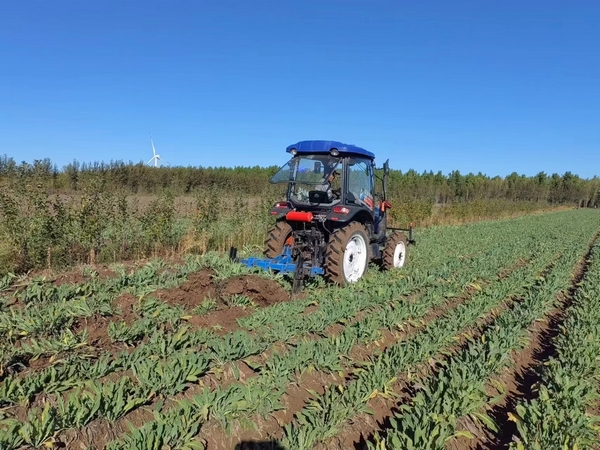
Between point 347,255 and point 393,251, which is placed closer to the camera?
point 347,255

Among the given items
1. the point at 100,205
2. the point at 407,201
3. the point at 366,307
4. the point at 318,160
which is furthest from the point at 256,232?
the point at 407,201

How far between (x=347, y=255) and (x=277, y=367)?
12.2 ft

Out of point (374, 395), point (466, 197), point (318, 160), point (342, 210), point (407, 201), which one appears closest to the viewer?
point (374, 395)

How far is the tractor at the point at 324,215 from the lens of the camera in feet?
23.9

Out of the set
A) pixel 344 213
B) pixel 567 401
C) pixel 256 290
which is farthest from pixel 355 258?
pixel 567 401

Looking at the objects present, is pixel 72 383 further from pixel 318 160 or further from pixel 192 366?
pixel 318 160

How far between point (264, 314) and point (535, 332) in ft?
13.2

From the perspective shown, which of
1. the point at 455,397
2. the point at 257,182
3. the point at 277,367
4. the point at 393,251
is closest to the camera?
the point at 455,397

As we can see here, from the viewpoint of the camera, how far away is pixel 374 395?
3.88m

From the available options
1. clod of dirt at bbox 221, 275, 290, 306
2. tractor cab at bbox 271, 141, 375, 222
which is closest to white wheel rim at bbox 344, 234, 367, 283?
tractor cab at bbox 271, 141, 375, 222

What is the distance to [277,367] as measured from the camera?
407 cm

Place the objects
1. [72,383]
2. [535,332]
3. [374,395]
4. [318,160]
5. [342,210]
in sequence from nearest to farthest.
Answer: [72,383] < [374,395] < [535,332] < [342,210] < [318,160]

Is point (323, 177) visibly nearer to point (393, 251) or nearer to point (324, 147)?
point (324, 147)

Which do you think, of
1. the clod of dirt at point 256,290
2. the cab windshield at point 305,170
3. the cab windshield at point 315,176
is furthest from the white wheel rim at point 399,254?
the clod of dirt at point 256,290
